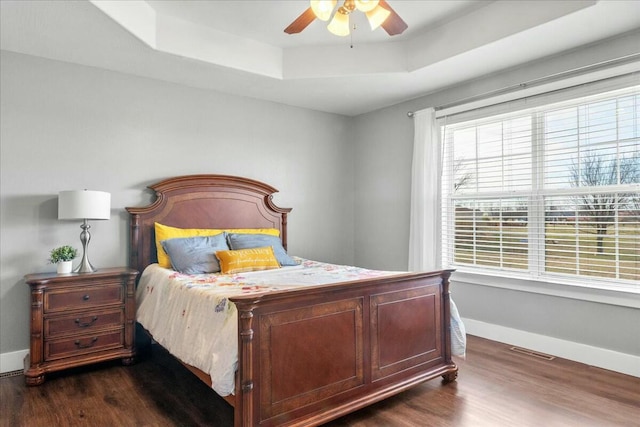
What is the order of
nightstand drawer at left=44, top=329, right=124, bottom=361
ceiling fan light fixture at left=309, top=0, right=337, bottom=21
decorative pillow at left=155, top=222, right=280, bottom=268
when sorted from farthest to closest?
decorative pillow at left=155, top=222, right=280, bottom=268 → nightstand drawer at left=44, top=329, right=124, bottom=361 → ceiling fan light fixture at left=309, top=0, right=337, bottom=21

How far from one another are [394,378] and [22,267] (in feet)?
9.67

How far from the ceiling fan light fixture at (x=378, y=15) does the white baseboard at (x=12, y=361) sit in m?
3.53

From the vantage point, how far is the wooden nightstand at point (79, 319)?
109 inches

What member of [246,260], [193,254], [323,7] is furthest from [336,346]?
[323,7]

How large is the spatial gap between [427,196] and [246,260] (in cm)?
198

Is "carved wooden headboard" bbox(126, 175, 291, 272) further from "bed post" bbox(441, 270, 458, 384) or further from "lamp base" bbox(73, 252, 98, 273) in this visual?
"bed post" bbox(441, 270, 458, 384)

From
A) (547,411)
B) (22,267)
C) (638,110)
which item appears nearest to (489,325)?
(547,411)

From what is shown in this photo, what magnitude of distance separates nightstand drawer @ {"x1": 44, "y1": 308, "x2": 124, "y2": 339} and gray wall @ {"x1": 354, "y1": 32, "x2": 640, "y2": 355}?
9.42ft

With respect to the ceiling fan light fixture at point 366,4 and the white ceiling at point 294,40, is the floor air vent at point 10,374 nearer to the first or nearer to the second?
the white ceiling at point 294,40

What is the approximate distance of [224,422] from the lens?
2186 mm

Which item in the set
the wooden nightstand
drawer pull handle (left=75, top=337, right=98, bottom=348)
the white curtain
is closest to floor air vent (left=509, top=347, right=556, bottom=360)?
the white curtain

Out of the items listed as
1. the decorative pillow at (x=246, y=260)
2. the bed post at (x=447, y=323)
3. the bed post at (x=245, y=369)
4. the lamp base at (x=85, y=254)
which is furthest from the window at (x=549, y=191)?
the lamp base at (x=85, y=254)

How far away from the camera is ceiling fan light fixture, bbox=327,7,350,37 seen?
2.27m

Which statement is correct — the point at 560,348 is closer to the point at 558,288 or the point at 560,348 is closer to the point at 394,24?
the point at 558,288
